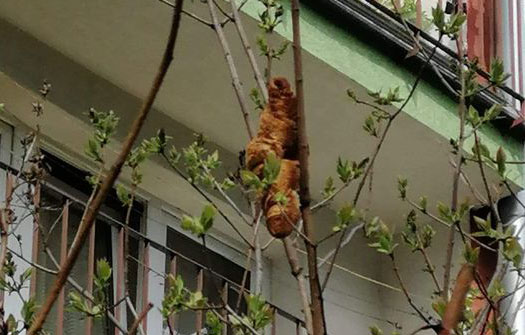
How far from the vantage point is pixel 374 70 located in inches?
214

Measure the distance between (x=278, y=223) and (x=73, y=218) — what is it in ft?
10.7

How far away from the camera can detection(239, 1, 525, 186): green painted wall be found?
5211 millimetres

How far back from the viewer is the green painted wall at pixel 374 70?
521 cm

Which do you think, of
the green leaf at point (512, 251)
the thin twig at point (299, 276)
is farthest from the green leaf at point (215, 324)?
the green leaf at point (512, 251)

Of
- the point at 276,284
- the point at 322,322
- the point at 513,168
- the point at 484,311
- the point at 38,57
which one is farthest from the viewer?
the point at 276,284

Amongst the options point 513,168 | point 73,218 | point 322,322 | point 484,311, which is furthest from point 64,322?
point 322,322

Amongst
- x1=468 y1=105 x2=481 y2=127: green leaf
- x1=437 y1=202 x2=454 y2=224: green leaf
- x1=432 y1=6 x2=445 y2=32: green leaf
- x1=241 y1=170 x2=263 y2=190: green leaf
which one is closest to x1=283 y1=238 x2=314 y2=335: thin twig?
x1=241 y1=170 x2=263 y2=190: green leaf

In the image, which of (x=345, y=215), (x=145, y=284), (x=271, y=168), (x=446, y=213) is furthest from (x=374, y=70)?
(x=271, y=168)

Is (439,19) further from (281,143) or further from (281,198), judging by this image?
(281,198)

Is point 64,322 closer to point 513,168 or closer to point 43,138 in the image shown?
point 43,138

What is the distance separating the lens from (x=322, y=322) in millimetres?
2861

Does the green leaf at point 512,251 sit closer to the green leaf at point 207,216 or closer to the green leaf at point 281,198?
the green leaf at point 207,216

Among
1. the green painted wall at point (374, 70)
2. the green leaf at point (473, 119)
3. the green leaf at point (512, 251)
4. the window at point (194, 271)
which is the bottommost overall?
the green leaf at point (512, 251)

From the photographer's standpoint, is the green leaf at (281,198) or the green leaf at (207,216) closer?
the green leaf at (281,198)
